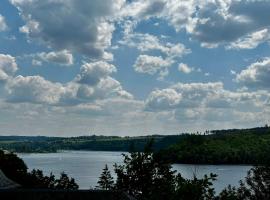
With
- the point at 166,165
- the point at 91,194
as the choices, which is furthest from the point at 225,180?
the point at 91,194

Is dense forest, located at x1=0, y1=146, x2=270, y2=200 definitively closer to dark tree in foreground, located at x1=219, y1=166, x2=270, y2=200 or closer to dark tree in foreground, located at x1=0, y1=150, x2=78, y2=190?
dark tree in foreground, located at x1=219, y1=166, x2=270, y2=200

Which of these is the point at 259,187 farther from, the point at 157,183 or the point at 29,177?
the point at 29,177

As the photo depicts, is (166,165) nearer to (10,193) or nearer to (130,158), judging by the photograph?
(130,158)

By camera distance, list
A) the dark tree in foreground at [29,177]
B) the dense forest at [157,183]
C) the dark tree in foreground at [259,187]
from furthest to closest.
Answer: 1. the dark tree in foreground at [29,177]
2. the dark tree in foreground at [259,187]
3. the dense forest at [157,183]

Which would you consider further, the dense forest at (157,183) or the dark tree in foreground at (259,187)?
the dark tree in foreground at (259,187)

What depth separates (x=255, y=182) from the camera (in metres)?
67.9

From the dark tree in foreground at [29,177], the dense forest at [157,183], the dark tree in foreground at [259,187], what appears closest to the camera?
the dense forest at [157,183]

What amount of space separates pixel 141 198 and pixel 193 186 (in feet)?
37.1

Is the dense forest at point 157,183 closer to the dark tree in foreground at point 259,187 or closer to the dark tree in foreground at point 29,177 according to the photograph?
the dark tree in foreground at point 259,187

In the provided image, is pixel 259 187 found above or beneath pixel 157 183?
beneath

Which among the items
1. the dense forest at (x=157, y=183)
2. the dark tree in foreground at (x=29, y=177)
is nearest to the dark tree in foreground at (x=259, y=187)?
the dense forest at (x=157, y=183)

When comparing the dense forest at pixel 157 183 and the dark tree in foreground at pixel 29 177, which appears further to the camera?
the dark tree in foreground at pixel 29 177

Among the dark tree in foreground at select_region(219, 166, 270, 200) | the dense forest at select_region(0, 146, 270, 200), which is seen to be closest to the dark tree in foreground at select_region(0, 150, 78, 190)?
the dense forest at select_region(0, 146, 270, 200)

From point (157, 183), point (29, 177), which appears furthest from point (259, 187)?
point (29, 177)
